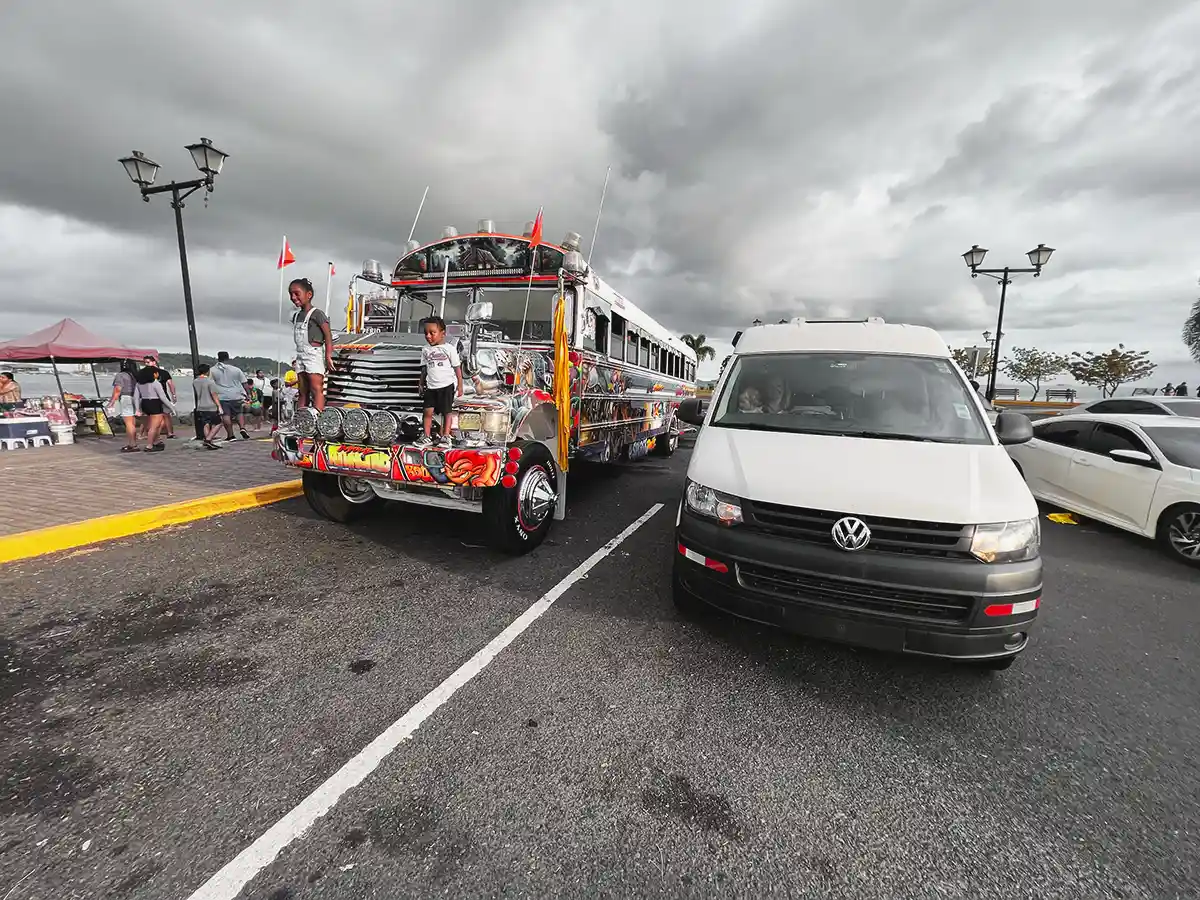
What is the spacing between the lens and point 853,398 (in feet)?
12.2

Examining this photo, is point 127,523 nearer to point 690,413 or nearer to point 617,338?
point 690,413

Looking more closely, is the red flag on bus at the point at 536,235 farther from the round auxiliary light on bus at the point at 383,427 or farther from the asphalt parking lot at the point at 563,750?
the asphalt parking lot at the point at 563,750

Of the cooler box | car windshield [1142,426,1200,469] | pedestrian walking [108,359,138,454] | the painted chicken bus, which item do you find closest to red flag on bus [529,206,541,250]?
the painted chicken bus

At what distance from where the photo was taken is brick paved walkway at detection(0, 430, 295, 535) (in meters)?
5.18

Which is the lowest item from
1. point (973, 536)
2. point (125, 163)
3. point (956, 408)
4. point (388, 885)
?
point (388, 885)

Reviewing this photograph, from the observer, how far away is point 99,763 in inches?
82.0

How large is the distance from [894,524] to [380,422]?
12.2 ft

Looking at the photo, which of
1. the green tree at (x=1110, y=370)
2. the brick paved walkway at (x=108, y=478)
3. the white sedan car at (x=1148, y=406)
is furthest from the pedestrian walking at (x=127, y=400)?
the green tree at (x=1110, y=370)

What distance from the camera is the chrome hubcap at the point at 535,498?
176 inches

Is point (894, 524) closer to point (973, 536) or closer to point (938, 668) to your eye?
point (973, 536)

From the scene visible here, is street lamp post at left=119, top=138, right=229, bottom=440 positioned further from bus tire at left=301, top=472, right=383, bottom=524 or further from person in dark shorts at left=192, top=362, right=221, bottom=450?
bus tire at left=301, top=472, right=383, bottom=524

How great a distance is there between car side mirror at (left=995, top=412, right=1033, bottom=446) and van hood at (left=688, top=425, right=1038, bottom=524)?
506 mm

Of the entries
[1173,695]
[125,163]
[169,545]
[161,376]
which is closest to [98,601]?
[169,545]

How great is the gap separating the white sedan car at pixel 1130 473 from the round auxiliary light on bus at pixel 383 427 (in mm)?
7017
